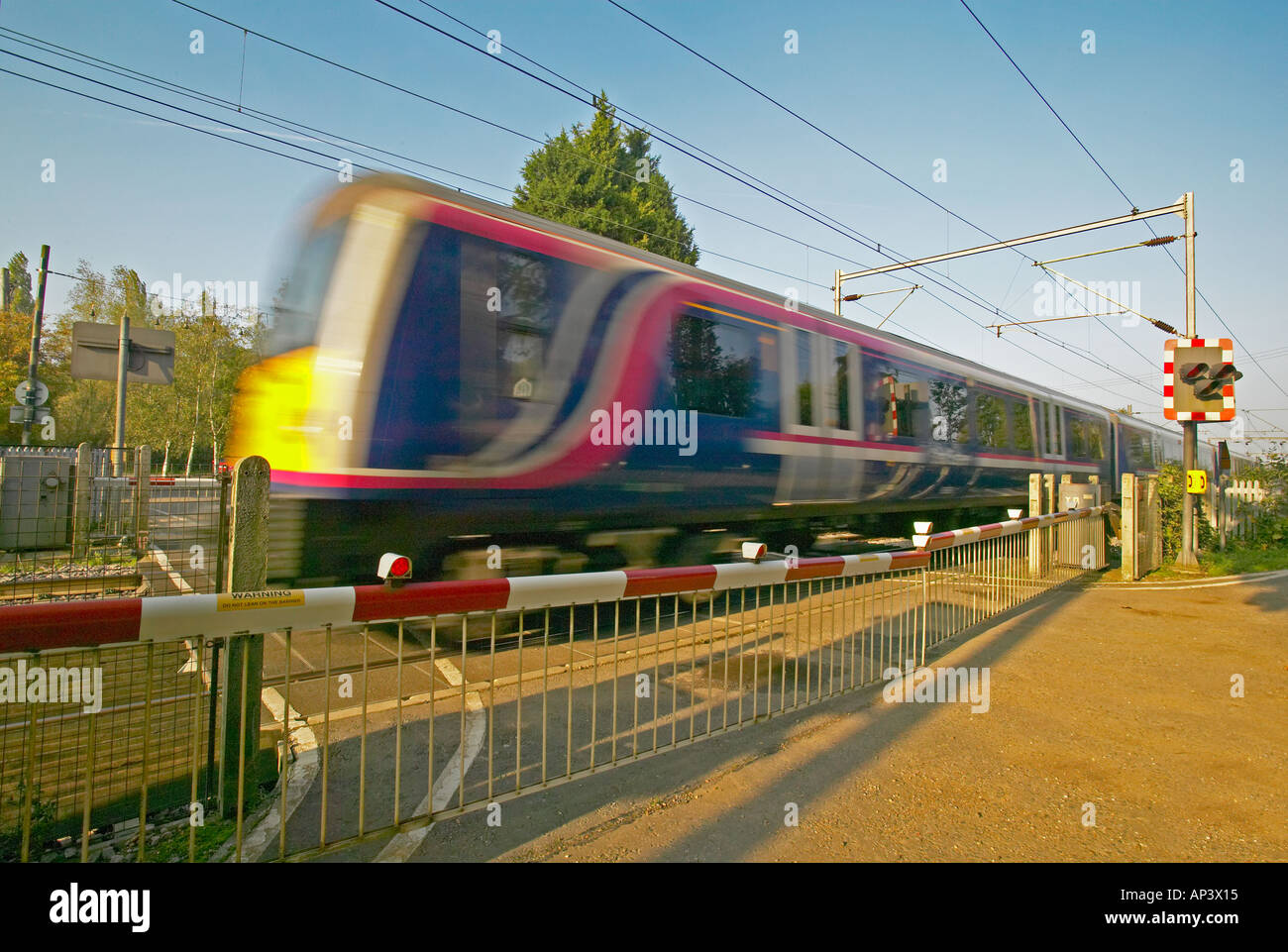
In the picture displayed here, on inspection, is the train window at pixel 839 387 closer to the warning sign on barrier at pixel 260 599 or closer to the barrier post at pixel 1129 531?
the barrier post at pixel 1129 531

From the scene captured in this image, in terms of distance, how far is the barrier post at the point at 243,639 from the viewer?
255 centimetres

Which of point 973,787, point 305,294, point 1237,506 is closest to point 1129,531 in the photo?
point 1237,506

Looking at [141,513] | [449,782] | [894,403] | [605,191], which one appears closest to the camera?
[449,782]

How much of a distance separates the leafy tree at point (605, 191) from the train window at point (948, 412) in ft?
74.0

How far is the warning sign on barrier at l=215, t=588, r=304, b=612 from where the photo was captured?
192cm

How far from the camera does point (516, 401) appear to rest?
5035 millimetres

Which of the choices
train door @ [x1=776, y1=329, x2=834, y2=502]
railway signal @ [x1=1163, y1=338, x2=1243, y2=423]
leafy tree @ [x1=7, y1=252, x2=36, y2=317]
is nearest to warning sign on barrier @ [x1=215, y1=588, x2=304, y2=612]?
train door @ [x1=776, y1=329, x2=834, y2=502]

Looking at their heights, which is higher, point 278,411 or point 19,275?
point 19,275

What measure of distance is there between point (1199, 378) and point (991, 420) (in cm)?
341

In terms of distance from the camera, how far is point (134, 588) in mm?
6133

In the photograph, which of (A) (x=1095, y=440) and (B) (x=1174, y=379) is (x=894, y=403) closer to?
(B) (x=1174, y=379)

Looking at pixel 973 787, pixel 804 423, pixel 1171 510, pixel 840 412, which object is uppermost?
pixel 840 412
